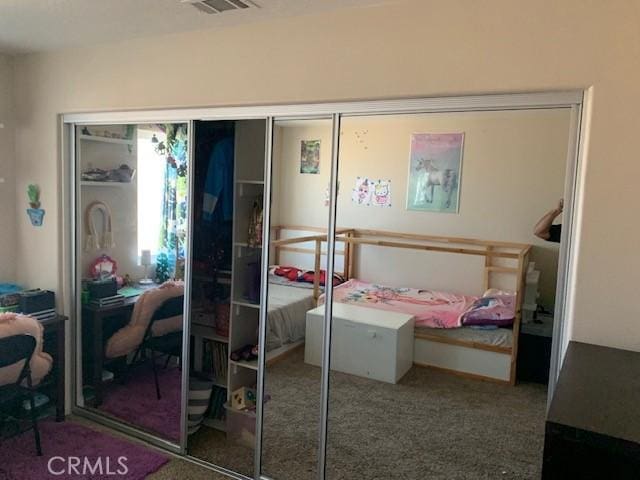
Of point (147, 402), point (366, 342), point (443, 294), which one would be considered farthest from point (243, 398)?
point (443, 294)

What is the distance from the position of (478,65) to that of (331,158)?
0.78 m

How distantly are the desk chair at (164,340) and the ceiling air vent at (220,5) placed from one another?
1566mm

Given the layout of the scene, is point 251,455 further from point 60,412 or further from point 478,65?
point 478,65

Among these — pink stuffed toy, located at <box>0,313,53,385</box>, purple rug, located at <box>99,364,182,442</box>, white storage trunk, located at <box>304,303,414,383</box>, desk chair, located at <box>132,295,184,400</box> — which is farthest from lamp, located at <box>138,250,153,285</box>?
white storage trunk, located at <box>304,303,414,383</box>

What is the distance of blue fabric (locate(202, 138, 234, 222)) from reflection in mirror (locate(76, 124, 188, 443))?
14 cm

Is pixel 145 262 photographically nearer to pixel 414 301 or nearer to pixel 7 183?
pixel 7 183

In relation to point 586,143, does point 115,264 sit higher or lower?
lower

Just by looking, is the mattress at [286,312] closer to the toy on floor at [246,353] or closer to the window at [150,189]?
the toy on floor at [246,353]

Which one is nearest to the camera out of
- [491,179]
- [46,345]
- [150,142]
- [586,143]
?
[586,143]

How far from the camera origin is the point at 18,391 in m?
2.89

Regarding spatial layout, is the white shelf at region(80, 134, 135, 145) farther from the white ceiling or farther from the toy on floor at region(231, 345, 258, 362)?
the toy on floor at region(231, 345, 258, 362)

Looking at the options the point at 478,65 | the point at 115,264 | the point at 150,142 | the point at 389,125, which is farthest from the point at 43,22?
the point at 478,65

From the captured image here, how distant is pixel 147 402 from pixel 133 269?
0.85 meters

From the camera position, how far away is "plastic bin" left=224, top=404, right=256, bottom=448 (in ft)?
9.62
